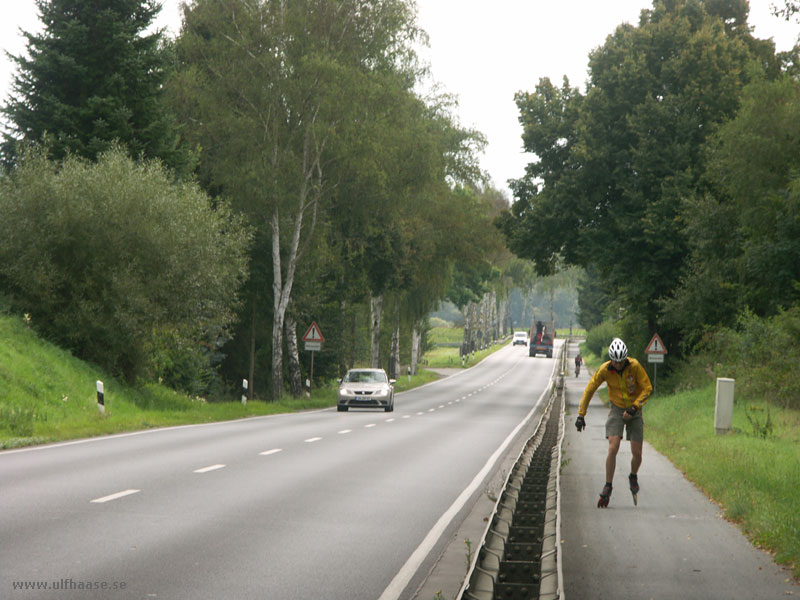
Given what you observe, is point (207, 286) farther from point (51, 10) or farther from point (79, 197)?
point (51, 10)

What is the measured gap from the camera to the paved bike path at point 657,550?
689cm

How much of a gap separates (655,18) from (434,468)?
31.2 m

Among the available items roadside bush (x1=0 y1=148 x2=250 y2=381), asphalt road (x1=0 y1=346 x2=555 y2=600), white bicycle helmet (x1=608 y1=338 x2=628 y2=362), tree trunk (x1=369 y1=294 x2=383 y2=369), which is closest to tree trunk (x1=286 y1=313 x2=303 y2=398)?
roadside bush (x1=0 y1=148 x2=250 y2=381)

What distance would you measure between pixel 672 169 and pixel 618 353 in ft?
89.3

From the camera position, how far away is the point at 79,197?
25188 millimetres

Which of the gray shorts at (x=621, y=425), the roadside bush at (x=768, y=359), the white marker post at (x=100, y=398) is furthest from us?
the roadside bush at (x=768, y=359)

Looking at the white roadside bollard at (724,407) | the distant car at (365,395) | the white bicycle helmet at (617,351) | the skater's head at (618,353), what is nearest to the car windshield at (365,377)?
the distant car at (365,395)

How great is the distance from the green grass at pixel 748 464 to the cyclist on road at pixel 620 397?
50.3 inches

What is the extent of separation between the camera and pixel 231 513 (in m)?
9.52

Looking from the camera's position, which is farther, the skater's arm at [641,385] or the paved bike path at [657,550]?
the skater's arm at [641,385]

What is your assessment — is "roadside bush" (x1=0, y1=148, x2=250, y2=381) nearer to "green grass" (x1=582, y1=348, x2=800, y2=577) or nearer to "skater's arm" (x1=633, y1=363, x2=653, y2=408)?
"green grass" (x1=582, y1=348, x2=800, y2=577)

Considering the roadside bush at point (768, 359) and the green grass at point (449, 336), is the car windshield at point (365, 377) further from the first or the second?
the green grass at point (449, 336)

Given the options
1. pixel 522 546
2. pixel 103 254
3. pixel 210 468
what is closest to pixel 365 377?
pixel 103 254

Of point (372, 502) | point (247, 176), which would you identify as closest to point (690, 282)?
point (247, 176)
